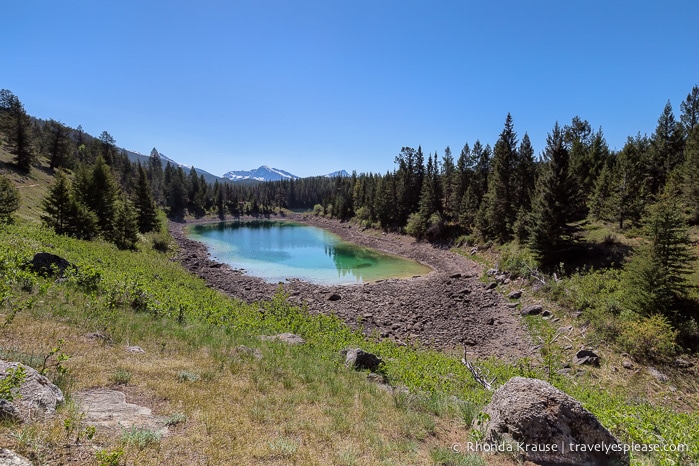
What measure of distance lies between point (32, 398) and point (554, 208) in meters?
31.5

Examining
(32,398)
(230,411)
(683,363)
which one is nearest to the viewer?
(32,398)

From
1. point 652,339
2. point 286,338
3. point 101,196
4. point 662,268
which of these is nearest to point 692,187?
point 662,268

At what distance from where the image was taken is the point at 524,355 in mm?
16203

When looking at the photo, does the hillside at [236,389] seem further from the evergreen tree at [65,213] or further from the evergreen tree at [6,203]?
the evergreen tree at [65,213]

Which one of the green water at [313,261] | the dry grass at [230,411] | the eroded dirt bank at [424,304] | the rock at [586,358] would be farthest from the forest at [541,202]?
the dry grass at [230,411]

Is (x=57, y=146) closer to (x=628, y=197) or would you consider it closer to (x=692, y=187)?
(x=628, y=197)

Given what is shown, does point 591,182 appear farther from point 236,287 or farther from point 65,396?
point 65,396

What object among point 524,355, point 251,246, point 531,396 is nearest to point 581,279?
point 524,355

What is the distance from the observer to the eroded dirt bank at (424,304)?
61.9ft

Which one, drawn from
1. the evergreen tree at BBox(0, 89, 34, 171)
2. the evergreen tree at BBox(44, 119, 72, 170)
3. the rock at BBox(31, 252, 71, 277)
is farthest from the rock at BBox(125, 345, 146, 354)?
the evergreen tree at BBox(44, 119, 72, 170)

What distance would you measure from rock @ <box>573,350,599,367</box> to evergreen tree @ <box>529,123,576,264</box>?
44.7 ft

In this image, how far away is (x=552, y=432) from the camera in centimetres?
562

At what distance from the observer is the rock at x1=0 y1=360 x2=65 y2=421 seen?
394 centimetres

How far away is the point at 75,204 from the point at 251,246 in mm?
34568
